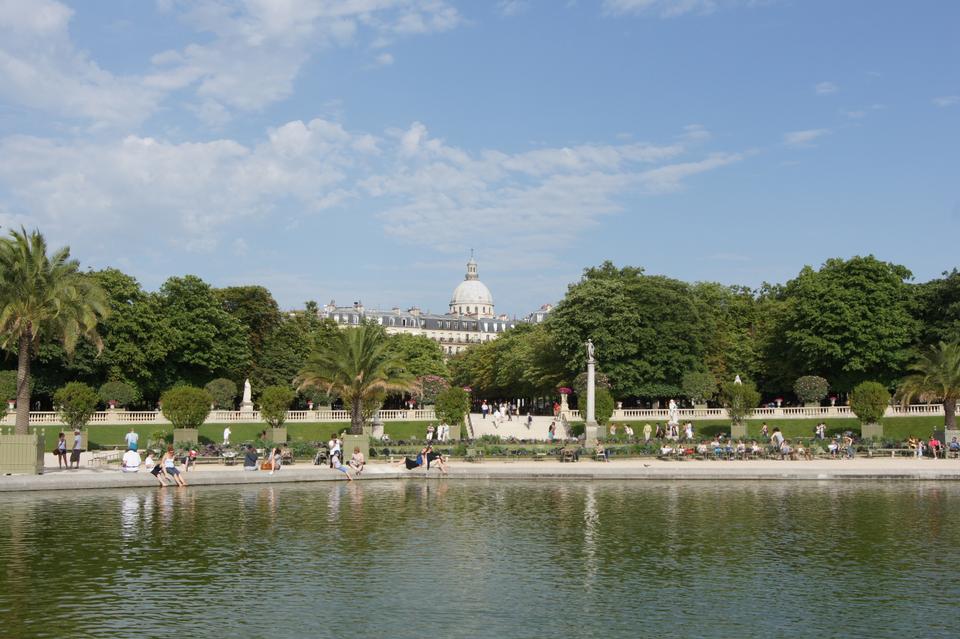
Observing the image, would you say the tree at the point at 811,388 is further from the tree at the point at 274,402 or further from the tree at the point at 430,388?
the tree at the point at 274,402

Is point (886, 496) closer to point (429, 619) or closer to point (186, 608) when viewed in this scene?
point (429, 619)

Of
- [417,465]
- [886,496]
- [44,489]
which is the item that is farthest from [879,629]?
[44,489]

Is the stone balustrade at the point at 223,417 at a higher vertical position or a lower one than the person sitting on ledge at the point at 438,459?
higher

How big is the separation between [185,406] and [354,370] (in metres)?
9.34

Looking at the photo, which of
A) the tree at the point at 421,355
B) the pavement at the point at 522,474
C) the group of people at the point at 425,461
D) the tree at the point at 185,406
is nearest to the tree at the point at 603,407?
the pavement at the point at 522,474

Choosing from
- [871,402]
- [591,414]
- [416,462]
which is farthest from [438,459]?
[871,402]

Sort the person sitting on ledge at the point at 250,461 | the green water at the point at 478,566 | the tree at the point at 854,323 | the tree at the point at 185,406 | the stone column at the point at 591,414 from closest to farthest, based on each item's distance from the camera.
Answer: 1. the green water at the point at 478,566
2. the person sitting on ledge at the point at 250,461
3. the tree at the point at 185,406
4. the stone column at the point at 591,414
5. the tree at the point at 854,323

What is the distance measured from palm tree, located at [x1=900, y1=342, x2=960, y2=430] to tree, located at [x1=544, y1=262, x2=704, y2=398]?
72.6ft

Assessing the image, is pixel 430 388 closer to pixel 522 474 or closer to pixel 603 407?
pixel 603 407

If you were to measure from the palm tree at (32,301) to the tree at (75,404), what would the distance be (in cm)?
764

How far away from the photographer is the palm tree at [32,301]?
3712 centimetres

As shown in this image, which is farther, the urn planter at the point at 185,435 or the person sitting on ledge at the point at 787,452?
the urn planter at the point at 185,435

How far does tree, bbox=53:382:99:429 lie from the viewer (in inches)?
1795

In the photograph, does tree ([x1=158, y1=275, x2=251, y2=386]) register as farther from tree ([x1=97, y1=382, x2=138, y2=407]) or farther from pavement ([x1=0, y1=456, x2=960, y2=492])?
pavement ([x1=0, y1=456, x2=960, y2=492])
